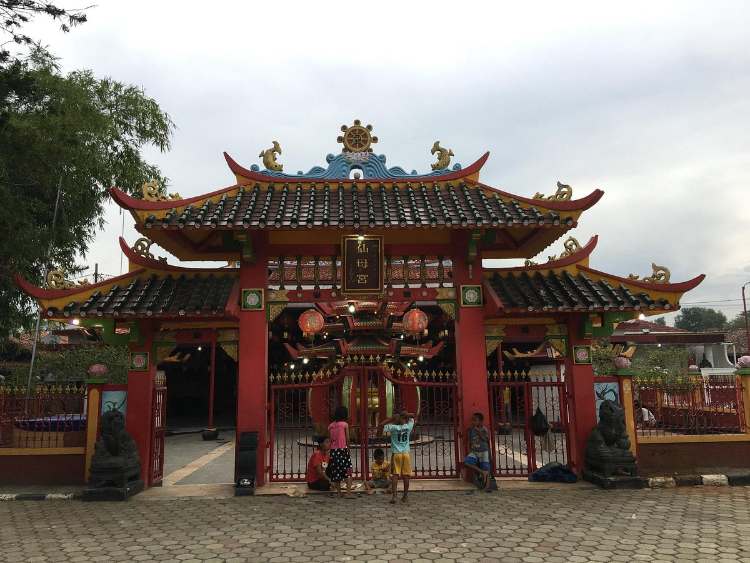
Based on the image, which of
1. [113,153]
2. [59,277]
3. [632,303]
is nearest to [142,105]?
[113,153]

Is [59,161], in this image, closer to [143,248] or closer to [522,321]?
[143,248]

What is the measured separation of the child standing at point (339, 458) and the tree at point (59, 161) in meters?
9.12

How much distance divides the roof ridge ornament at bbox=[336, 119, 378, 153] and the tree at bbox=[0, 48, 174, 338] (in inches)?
254

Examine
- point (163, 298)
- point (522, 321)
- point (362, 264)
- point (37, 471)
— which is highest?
point (362, 264)

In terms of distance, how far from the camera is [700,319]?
94625mm

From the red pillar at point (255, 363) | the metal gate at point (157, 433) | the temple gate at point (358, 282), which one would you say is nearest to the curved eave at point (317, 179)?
the temple gate at point (358, 282)

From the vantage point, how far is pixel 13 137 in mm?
Answer: 13125

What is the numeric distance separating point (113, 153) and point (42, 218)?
12.6ft

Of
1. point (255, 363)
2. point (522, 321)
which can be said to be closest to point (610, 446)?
point (522, 321)

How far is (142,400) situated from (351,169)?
6.14 metres

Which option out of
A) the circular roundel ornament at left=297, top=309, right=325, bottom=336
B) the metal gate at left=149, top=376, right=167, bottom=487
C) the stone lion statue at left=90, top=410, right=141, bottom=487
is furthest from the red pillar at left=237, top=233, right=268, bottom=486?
the circular roundel ornament at left=297, top=309, right=325, bottom=336

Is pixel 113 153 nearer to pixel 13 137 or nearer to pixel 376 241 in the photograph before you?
pixel 13 137

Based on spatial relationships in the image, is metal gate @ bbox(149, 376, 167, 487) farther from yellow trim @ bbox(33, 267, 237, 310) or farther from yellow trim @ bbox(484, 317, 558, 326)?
yellow trim @ bbox(484, 317, 558, 326)

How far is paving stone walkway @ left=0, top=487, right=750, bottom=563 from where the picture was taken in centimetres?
632
